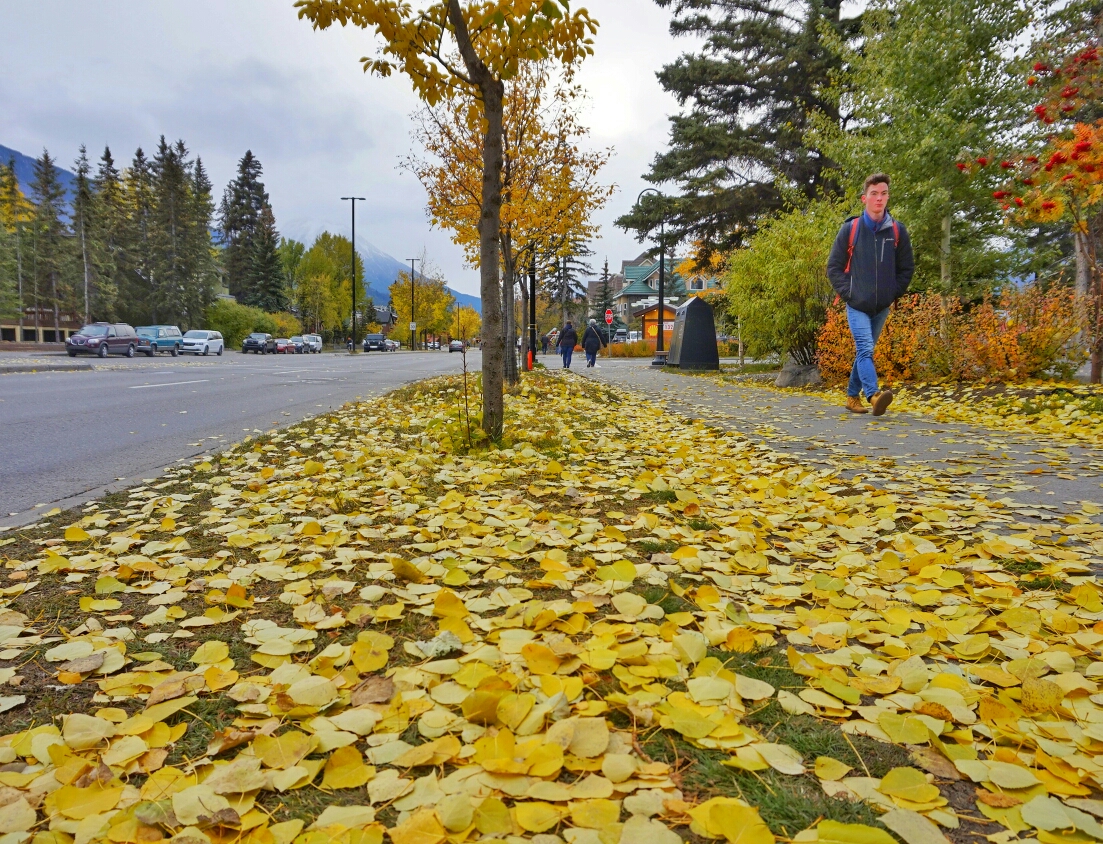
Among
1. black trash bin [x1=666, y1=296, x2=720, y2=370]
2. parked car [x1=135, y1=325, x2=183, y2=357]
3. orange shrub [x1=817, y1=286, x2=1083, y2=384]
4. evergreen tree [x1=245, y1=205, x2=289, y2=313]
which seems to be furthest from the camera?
evergreen tree [x1=245, y1=205, x2=289, y2=313]

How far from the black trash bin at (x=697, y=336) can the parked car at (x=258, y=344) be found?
37.0 meters

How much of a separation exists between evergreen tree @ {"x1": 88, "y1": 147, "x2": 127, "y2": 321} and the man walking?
61.1m

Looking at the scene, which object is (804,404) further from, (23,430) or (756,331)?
(23,430)

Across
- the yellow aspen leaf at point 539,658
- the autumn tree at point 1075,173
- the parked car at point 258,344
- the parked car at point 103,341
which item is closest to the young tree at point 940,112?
the autumn tree at point 1075,173

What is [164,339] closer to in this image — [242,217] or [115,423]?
[115,423]

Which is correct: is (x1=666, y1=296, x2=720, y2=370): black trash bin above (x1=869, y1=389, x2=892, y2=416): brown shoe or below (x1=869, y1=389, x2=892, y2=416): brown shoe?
above

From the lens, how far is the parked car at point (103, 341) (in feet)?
97.7

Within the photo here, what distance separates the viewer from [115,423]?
736 cm

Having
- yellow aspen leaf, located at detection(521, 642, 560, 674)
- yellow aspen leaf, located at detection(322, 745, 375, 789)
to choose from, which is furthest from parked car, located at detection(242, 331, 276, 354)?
yellow aspen leaf, located at detection(322, 745, 375, 789)

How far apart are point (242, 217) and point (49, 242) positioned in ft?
95.5

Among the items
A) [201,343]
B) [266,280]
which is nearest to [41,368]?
[201,343]

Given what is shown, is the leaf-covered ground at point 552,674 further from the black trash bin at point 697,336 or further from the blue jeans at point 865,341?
the black trash bin at point 697,336

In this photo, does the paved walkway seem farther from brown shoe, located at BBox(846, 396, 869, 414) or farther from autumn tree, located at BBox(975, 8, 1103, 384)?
autumn tree, located at BBox(975, 8, 1103, 384)

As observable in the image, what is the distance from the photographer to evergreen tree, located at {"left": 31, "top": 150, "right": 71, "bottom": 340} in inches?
2115
